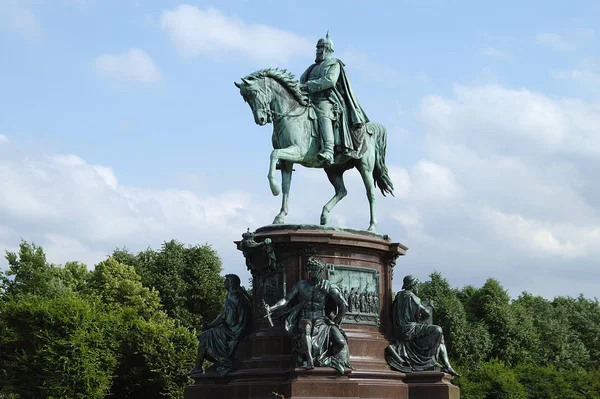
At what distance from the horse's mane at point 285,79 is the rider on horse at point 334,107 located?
336mm

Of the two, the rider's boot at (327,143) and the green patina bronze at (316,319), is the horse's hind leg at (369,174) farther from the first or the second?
the green patina bronze at (316,319)

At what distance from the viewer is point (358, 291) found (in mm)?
Result: 19594

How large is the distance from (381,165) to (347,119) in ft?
5.61

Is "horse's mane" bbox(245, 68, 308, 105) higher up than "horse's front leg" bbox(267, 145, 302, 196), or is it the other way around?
"horse's mane" bbox(245, 68, 308, 105)

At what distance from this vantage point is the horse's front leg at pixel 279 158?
20078mm

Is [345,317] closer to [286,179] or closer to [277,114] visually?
[286,179]

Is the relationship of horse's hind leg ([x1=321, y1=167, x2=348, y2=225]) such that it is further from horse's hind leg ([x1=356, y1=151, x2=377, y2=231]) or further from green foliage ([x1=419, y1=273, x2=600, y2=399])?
green foliage ([x1=419, y1=273, x2=600, y2=399])

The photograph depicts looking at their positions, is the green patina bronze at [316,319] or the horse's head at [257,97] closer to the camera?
the green patina bronze at [316,319]

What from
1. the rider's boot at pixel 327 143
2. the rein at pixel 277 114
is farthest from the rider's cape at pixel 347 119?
the rein at pixel 277 114

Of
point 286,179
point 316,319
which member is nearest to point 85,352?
point 286,179

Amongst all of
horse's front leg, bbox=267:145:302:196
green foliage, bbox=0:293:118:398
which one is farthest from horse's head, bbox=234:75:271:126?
green foliage, bbox=0:293:118:398

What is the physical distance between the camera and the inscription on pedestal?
19.4 m

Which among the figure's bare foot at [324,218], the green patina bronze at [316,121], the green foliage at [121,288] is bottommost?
the figure's bare foot at [324,218]

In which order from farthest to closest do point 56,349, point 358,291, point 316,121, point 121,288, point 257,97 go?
point 121,288, point 56,349, point 316,121, point 257,97, point 358,291
